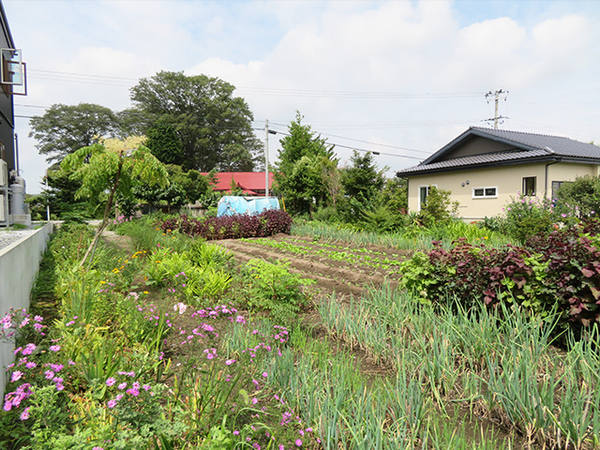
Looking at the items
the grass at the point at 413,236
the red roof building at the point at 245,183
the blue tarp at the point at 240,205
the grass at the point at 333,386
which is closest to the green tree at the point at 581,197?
the grass at the point at 413,236

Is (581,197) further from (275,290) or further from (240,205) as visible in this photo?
(240,205)

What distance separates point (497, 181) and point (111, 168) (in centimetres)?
1374

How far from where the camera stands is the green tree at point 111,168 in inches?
197

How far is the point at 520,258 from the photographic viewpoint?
334 cm

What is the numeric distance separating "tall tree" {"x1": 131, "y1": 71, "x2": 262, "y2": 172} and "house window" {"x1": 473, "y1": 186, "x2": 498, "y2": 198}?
3473cm

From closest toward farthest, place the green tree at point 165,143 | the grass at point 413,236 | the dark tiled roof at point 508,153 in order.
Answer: the grass at point 413,236 < the dark tiled roof at point 508,153 < the green tree at point 165,143

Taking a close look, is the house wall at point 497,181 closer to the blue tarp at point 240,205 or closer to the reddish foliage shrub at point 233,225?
the reddish foliage shrub at point 233,225

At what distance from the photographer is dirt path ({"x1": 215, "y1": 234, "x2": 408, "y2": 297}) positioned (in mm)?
5606

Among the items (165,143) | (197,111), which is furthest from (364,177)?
(197,111)

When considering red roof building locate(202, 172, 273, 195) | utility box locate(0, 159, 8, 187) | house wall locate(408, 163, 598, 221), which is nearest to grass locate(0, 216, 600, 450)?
utility box locate(0, 159, 8, 187)

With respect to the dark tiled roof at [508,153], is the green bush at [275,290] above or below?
below

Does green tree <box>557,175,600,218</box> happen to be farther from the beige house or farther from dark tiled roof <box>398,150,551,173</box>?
dark tiled roof <box>398,150,551,173</box>

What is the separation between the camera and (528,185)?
13.1 meters

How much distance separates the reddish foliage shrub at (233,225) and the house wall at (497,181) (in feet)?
24.7
